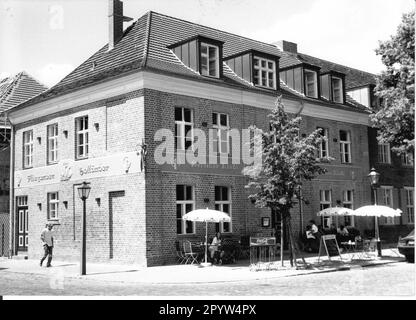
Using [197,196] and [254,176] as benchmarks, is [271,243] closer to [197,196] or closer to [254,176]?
[254,176]

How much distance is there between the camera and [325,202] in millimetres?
27547

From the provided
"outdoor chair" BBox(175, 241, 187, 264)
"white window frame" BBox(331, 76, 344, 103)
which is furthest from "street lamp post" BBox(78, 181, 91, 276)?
"white window frame" BBox(331, 76, 344, 103)

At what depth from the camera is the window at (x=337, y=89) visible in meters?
29.8

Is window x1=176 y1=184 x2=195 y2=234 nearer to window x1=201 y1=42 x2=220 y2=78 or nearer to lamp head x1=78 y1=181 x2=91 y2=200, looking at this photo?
lamp head x1=78 y1=181 x2=91 y2=200

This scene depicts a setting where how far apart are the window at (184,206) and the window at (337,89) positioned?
1170cm

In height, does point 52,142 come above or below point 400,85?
below

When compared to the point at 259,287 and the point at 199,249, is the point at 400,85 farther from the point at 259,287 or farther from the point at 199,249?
the point at 259,287

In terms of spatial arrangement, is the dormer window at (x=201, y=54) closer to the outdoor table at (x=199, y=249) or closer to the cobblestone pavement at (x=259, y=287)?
the outdoor table at (x=199, y=249)

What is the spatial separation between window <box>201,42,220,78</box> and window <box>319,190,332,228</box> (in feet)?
28.0

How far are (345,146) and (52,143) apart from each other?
1510cm

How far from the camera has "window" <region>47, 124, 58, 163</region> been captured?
25.2m

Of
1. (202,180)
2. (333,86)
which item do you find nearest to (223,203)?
(202,180)

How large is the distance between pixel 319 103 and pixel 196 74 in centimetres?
788

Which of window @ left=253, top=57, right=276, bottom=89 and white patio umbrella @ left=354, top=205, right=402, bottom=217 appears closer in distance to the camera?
white patio umbrella @ left=354, top=205, right=402, bottom=217
